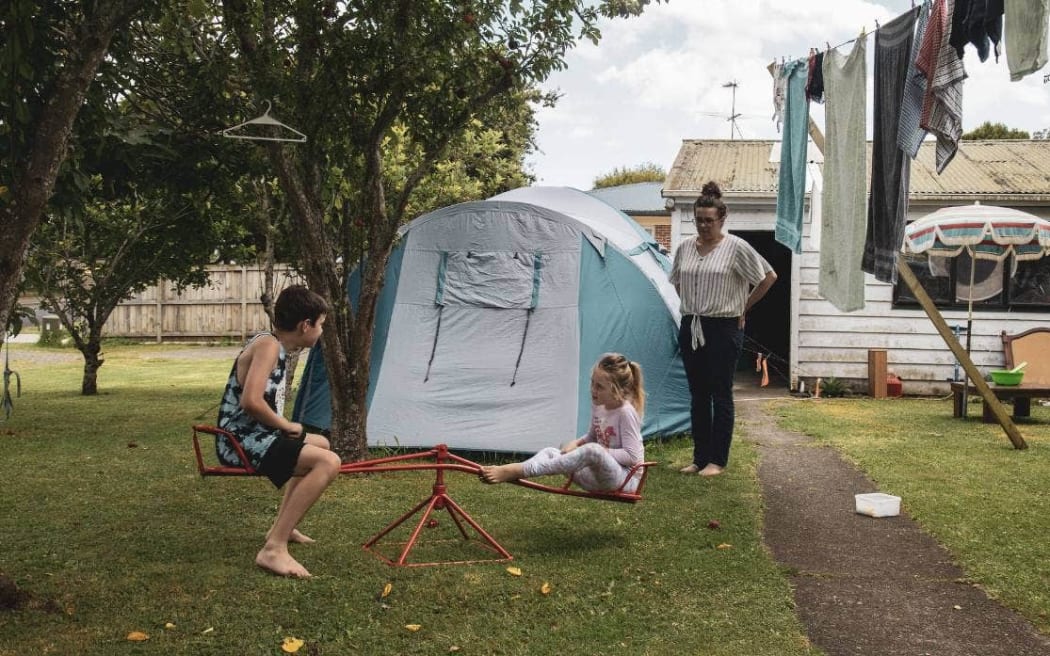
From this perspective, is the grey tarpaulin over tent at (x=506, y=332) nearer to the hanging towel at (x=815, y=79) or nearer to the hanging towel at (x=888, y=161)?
the hanging towel at (x=815, y=79)

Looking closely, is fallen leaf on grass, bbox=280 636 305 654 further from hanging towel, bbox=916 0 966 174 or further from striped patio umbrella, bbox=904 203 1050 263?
striped patio umbrella, bbox=904 203 1050 263

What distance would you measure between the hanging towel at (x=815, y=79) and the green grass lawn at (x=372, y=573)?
8.18 ft

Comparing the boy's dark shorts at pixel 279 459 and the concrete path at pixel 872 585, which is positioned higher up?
the boy's dark shorts at pixel 279 459

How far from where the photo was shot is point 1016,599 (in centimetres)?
363

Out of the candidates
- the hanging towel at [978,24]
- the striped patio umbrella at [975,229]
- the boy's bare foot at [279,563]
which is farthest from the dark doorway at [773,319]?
the boy's bare foot at [279,563]

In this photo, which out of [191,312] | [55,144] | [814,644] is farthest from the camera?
[191,312]

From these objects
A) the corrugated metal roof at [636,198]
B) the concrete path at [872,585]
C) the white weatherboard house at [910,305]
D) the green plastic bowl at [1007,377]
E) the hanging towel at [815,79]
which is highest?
the corrugated metal roof at [636,198]

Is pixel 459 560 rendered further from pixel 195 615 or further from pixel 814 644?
pixel 814 644

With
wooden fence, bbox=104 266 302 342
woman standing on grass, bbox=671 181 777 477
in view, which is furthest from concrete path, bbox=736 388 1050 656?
wooden fence, bbox=104 266 302 342

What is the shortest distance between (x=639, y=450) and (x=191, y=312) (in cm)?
1905

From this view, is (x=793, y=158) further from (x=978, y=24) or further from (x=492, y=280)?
(x=492, y=280)

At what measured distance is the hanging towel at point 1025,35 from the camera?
4.46 metres

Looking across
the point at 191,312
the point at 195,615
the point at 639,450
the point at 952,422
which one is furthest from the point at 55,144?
the point at 191,312

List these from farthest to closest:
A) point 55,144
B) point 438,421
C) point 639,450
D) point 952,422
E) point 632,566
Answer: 1. point 952,422
2. point 438,421
3. point 639,450
4. point 632,566
5. point 55,144
